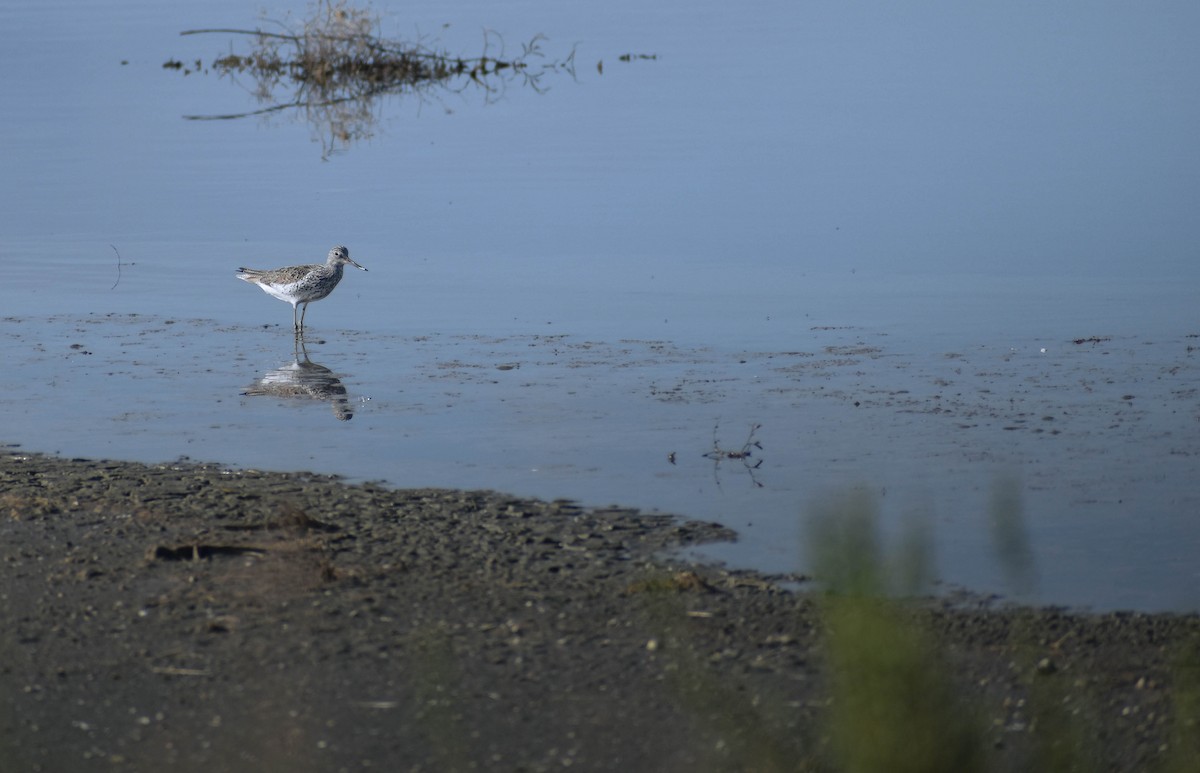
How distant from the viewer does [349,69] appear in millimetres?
34406

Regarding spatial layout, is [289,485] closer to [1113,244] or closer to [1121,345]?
[1121,345]

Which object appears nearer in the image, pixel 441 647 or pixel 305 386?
pixel 441 647

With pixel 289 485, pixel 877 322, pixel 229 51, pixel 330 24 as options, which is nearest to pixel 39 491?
pixel 289 485

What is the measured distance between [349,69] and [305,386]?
2362 centimetres

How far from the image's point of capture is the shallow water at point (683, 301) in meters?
9.34

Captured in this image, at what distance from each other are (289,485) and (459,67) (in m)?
28.6

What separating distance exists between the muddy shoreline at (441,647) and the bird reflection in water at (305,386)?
9.06ft

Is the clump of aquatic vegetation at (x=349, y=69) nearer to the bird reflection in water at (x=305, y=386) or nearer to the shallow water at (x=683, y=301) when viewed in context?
the shallow water at (x=683, y=301)

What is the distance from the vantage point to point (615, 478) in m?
9.32

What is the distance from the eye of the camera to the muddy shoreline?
564 cm

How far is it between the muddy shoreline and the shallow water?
29.3 inches

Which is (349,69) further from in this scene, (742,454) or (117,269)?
(742,454)

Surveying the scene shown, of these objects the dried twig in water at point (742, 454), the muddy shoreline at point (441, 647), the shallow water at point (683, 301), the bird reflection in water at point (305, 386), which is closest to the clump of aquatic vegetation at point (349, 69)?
the shallow water at point (683, 301)

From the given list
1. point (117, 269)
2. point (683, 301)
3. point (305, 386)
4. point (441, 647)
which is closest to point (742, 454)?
point (305, 386)
